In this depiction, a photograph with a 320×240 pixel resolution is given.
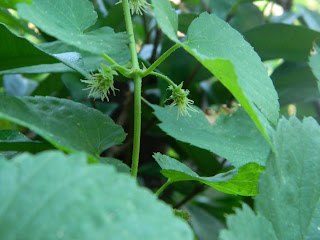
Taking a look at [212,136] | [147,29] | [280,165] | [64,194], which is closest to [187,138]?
[212,136]

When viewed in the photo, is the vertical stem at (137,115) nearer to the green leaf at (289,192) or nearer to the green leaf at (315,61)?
the green leaf at (289,192)

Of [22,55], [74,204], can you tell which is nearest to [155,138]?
[22,55]

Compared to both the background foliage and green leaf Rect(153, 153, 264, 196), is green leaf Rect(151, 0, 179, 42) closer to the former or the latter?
the background foliage

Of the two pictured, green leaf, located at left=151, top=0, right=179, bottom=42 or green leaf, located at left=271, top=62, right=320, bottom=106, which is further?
green leaf, located at left=271, top=62, right=320, bottom=106

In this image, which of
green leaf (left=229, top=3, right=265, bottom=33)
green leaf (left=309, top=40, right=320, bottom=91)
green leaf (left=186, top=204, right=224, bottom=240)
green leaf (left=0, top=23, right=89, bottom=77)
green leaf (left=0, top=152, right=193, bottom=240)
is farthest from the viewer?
green leaf (left=229, top=3, right=265, bottom=33)

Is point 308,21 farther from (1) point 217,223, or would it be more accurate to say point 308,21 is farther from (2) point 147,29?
(1) point 217,223

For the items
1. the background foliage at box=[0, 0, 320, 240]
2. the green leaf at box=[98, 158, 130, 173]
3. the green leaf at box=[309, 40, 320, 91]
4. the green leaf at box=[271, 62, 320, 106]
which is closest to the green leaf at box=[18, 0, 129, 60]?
the background foliage at box=[0, 0, 320, 240]

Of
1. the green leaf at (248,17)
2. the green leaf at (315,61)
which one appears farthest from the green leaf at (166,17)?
the green leaf at (248,17)
